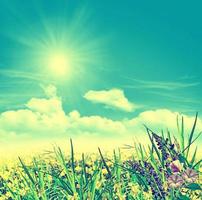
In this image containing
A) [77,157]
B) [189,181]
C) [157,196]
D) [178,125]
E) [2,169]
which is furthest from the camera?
[77,157]

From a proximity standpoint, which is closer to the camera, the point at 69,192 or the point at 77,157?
the point at 69,192

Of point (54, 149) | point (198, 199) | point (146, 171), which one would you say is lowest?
point (198, 199)

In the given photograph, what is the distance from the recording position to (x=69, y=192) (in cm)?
331

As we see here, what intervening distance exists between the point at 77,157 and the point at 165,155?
6.54 metres

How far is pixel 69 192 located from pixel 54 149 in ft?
1.40

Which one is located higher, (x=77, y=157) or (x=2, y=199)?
(x=77, y=157)

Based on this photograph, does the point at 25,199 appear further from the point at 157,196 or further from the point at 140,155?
the point at 157,196

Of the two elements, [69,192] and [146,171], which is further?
[69,192]

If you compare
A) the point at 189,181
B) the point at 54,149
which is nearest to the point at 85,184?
the point at 54,149

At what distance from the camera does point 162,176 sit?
3041 mm

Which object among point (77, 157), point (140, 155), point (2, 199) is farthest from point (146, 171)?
point (77, 157)

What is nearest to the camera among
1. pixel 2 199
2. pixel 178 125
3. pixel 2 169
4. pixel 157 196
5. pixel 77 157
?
pixel 157 196

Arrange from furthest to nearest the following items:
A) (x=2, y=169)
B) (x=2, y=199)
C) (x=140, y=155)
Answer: (x=2, y=169), (x=2, y=199), (x=140, y=155)

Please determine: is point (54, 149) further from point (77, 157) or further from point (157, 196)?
point (77, 157)
